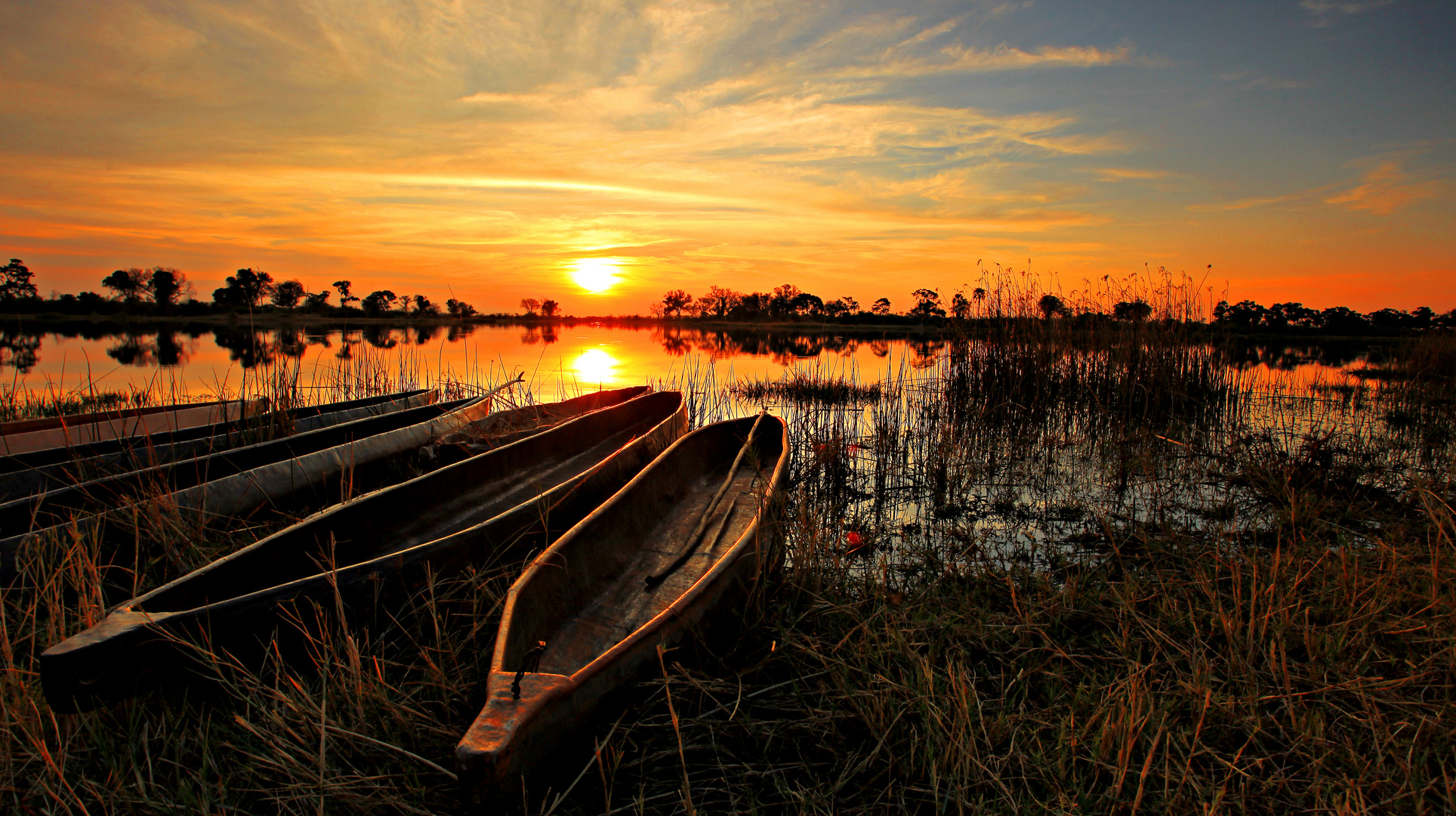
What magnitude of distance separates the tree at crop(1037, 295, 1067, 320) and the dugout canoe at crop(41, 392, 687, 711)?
22.5 feet

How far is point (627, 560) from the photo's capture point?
337 centimetres

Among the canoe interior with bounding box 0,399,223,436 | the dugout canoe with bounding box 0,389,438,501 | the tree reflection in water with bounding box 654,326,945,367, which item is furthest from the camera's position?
the tree reflection in water with bounding box 654,326,945,367

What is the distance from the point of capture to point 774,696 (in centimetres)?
238

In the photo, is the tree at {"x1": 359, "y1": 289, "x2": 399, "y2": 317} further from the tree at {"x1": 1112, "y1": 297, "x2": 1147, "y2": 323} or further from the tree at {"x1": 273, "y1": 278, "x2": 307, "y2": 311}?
the tree at {"x1": 1112, "y1": 297, "x2": 1147, "y2": 323}

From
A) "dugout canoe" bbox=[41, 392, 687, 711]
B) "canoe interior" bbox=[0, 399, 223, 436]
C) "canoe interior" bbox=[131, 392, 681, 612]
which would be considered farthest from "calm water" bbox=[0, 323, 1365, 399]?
"dugout canoe" bbox=[41, 392, 687, 711]

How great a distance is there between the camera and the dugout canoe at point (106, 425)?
4.50 m

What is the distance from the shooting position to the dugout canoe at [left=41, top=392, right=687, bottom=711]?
5.80 ft

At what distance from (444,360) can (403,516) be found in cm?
1573

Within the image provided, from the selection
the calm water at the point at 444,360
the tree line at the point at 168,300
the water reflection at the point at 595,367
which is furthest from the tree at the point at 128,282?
the water reflection at the point at 595,367

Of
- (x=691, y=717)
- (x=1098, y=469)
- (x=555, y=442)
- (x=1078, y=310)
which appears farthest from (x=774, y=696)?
(x=1078, y=310)

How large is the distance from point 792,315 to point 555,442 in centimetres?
5445

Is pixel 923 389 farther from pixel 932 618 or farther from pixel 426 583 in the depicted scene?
pixel 426 583

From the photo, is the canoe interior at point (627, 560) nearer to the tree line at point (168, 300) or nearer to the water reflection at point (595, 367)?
the water reflection at point (595, 367)

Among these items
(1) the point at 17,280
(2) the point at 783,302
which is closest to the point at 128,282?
(1) the point at 17,280
